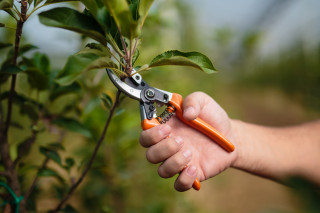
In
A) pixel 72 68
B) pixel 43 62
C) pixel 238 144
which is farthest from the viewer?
pixel 238 144

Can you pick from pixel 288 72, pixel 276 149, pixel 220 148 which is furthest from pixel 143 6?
pixel 288 72

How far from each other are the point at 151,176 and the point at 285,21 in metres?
5.70

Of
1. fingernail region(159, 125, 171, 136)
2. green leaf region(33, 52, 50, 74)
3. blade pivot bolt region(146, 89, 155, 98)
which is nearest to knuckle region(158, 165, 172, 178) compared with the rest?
fingernail region(159, 125, 171, 136)

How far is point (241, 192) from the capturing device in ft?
10.7

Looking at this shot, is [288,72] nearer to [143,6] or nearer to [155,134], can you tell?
[155,134]

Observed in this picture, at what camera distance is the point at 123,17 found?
49 centimetres

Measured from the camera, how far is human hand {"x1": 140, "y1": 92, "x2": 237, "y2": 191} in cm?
72

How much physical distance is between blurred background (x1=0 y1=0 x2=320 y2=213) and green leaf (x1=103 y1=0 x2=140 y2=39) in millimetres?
340

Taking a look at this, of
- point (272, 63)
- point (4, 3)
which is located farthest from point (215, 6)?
point (4, 3)

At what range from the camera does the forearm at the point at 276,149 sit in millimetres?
1007

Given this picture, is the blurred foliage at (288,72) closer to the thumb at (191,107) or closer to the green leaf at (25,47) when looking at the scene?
the thumb at (191,107)

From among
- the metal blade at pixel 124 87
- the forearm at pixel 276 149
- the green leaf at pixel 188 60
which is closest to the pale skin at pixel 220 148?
the forearm at pixel 276 149

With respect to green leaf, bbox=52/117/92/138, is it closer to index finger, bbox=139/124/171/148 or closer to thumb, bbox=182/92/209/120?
index finger, bbox=139/124/171/148

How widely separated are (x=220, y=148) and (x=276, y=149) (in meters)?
0.32
